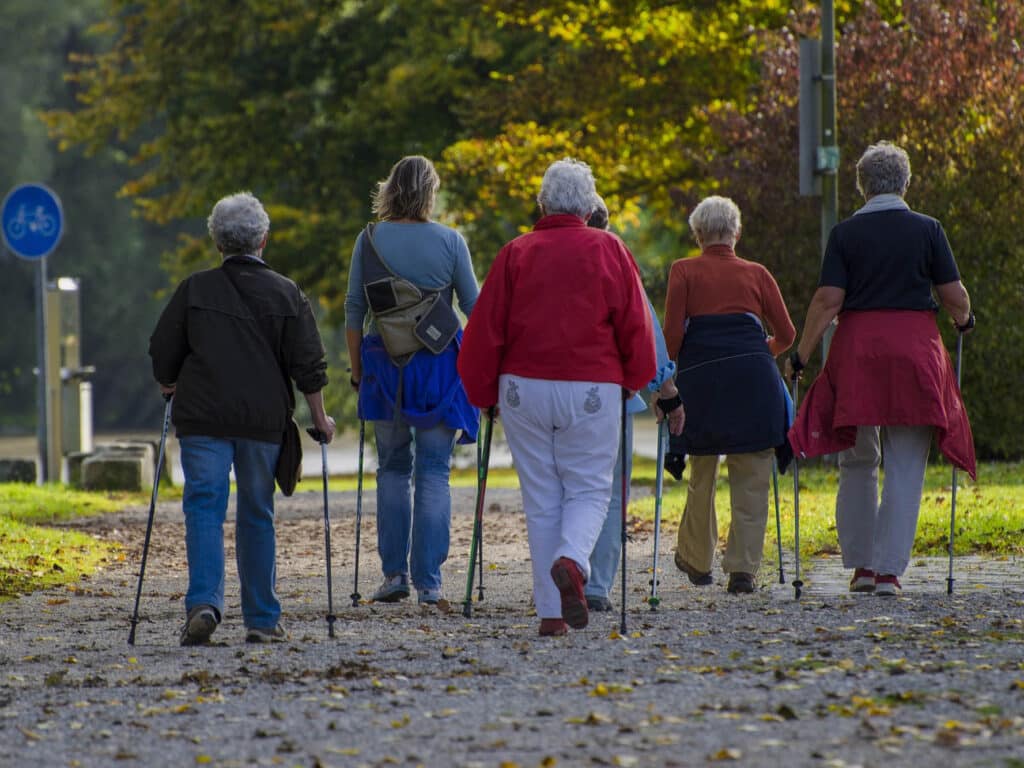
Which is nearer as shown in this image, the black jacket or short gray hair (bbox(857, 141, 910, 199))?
the black jacket

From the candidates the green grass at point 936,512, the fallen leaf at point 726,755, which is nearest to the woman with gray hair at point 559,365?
the fallen leaf at point 726,755

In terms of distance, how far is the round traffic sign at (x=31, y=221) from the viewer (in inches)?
725

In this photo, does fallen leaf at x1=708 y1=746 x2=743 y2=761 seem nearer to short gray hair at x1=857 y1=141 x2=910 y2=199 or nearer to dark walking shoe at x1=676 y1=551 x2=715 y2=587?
short gray hair at x1=857 y1=141 x2=910 y2=199

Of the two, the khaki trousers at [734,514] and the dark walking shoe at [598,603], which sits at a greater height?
the khaki trousers at [734,514]

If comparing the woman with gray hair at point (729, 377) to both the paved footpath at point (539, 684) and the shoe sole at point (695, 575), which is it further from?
the paved footpath at point (539, 684)

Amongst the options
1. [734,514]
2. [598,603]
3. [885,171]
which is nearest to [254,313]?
[598,603]

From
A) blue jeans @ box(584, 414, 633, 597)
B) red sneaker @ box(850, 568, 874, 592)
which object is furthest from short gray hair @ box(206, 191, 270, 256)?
red sneaker @ box(850, 568, 874, 592)

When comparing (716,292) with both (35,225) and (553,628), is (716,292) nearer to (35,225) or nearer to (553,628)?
(553,628)

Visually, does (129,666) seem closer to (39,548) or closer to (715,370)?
(715,370)

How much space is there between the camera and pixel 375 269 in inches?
348

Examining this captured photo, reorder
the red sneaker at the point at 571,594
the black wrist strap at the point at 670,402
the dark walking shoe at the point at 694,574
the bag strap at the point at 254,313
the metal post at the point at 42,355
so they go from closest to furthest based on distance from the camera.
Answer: the red sneaker at the point at 571,594
the bag strap at the point at 254,313
the black wrist strap at the point at 670,402
the dark walking shoe at the point at 694,574
the metal post at the point at 42,355

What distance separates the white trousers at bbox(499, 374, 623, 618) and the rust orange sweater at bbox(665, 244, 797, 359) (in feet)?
5.30

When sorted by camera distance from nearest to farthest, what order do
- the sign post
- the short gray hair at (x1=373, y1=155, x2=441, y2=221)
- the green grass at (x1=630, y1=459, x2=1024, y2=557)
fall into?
1. the short gray hair at (x1=373, y1=155, x2=441, y2=221)
2. the green grass at (x1=630, y1=459, x2=1024, y2=557)
3. the sign post

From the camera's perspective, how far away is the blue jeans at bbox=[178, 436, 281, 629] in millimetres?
7613
